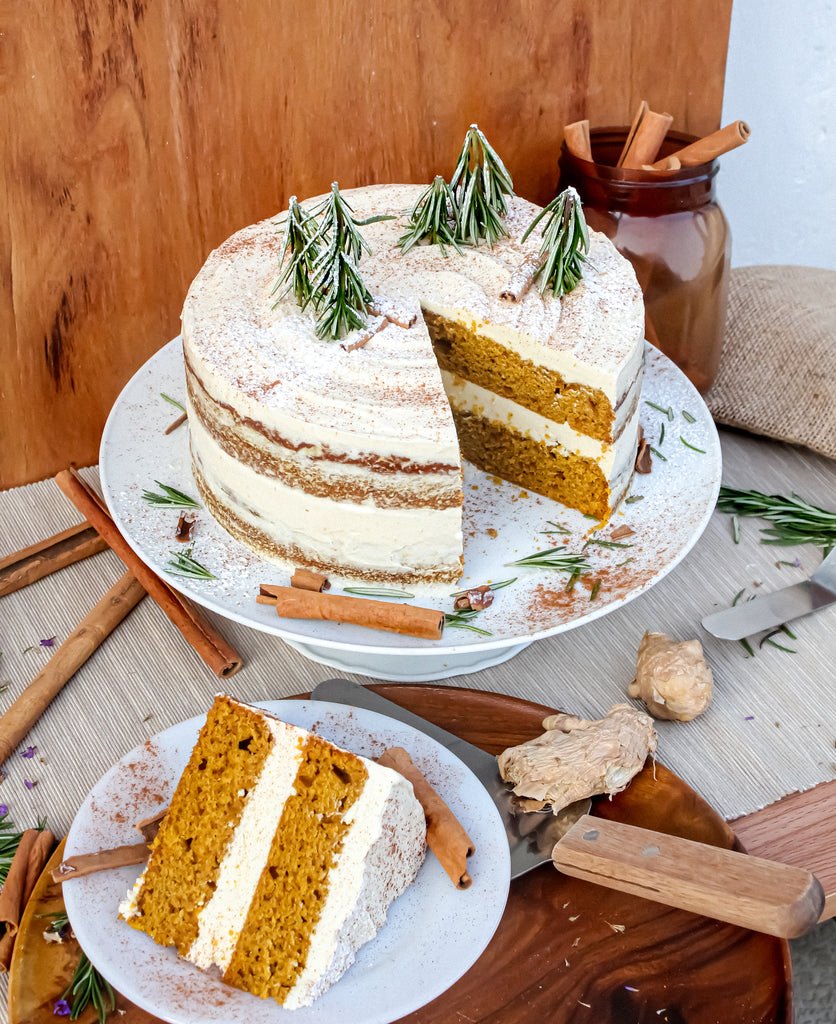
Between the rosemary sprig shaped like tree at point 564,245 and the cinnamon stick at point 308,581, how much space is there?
819 mm

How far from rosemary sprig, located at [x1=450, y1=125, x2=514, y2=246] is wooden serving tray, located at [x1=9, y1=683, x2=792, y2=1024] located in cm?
138

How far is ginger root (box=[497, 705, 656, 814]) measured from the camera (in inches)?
77.9

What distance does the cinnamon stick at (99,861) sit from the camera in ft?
5.72

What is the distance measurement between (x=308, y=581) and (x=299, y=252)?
692mm

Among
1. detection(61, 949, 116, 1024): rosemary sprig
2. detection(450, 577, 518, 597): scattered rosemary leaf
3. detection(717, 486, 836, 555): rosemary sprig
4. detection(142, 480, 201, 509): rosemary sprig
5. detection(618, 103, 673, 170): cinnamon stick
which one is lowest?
detection(61, 949, 116, 1024): rosemary sprig

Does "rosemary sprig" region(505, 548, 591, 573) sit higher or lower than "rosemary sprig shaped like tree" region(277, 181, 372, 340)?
lower

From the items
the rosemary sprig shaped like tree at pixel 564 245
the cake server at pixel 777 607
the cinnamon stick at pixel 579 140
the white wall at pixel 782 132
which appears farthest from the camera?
the white wall at pixel 782 132

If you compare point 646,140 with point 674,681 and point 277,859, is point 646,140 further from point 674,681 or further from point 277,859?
point 277,859

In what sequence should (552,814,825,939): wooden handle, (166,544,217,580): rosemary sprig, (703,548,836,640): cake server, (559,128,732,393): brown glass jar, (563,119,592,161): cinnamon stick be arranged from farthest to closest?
(563,119,592,161): cinnamon stick
(559,128,732,393): brown glass jar
(703,548,836,640): cake server
(166,544,217,580): rosemary sprig
(552,814,825,939): wooden handle

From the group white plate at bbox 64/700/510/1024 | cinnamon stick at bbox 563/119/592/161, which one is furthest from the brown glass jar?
white plate at bbox 64/700/510/1024

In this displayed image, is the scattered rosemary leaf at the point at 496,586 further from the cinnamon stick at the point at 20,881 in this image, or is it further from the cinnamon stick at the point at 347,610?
the cinnamon stick at the point at 20,881

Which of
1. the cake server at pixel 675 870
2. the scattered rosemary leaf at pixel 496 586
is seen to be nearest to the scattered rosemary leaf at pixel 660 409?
the scattered rosemary leaf at pixel 496 586

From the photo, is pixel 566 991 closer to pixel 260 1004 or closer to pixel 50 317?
pixel 260 1004

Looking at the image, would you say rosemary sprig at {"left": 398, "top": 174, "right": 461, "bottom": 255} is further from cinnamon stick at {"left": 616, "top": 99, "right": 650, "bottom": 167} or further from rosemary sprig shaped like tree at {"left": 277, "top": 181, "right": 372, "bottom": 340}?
cinnamon stick at {"left": 616, "top": 99, "right": 650, "bottom": 167}
